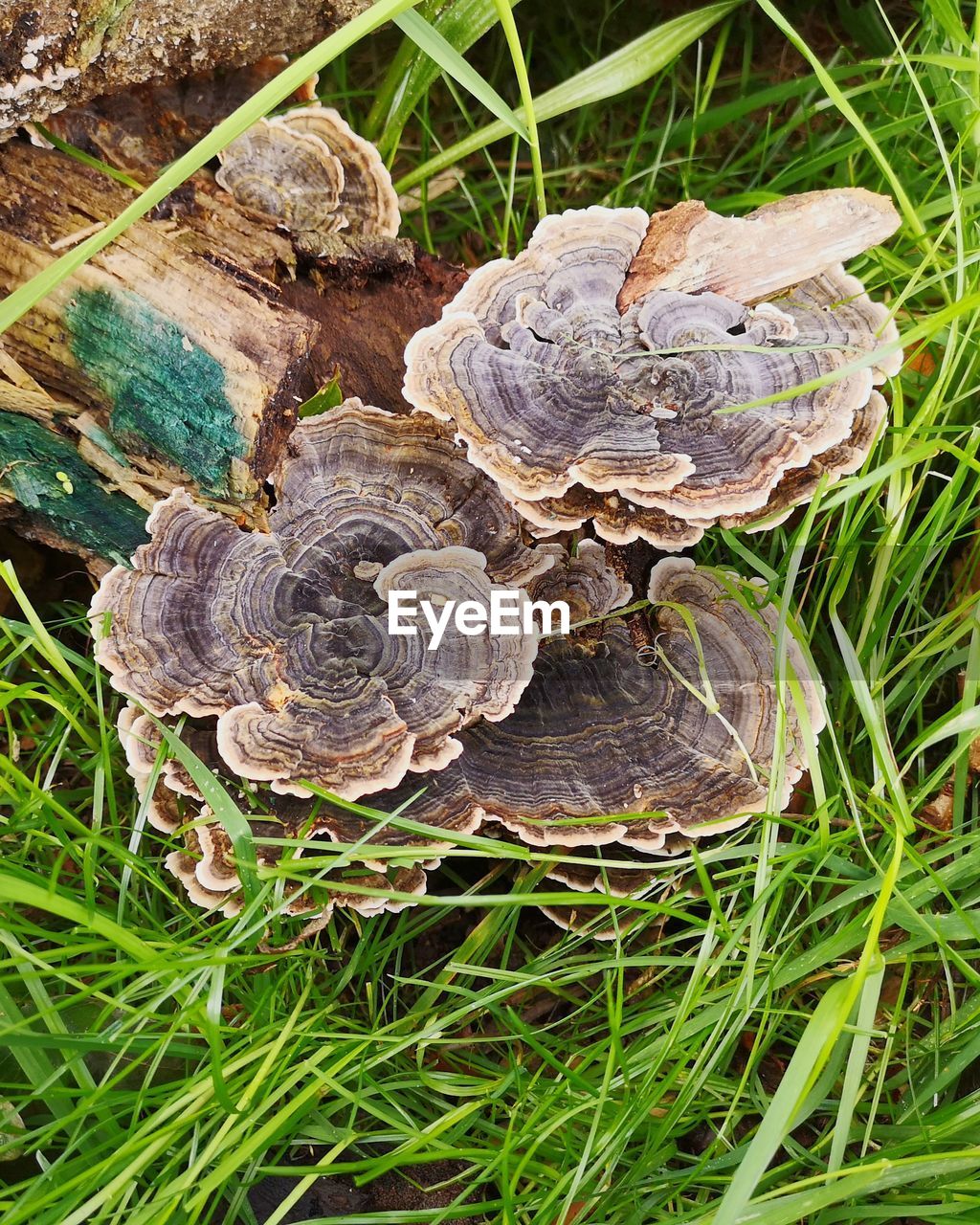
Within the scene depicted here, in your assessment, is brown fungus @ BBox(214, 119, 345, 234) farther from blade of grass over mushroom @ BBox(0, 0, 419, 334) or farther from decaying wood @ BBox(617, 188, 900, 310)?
decaying wood @ BBox(617, 188, 900, 310)

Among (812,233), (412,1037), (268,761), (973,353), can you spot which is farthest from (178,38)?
(412,1037)

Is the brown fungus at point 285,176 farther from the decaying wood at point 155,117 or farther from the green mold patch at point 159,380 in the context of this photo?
the green mold patch at point 159,380

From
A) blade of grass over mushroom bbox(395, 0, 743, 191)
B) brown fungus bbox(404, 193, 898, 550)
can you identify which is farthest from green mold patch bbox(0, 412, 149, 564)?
blade of grass over mushroom bbox(395, 0, 743, 191)

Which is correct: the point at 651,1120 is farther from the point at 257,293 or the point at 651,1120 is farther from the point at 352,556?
the point at 257,293

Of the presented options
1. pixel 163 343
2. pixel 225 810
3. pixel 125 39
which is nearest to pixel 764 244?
pixel 163 343

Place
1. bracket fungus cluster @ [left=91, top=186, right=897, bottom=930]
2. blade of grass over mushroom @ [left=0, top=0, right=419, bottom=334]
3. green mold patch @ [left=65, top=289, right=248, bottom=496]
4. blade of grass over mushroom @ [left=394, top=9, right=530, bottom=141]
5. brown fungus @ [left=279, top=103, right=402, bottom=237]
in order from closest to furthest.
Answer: blade of grass over mushroom @ [left=0, top=0, right=419, bottom=334], bracket fungus cluster @ [left=91, top=186, right=897, bottom=930], blade of grass over mushroom @ [left=394, top=9, right=530, bottom=141], green mold patch @ [left=65, top=289, right=248, bottom=496], brown fungus @ [left=279, top=103, right=402, bottom=237]

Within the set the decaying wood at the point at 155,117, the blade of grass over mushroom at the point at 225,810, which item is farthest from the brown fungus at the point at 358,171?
the blade of grass over mushroom at the point at 225,810
